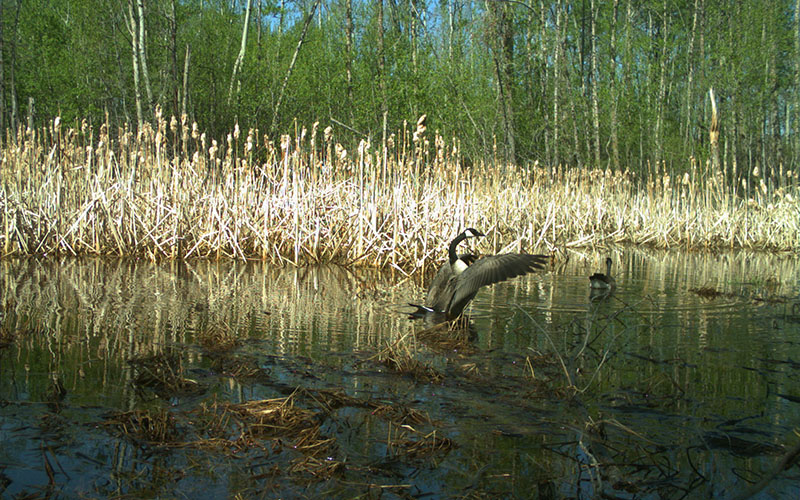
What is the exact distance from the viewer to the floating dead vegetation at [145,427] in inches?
91.1

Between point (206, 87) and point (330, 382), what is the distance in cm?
1743

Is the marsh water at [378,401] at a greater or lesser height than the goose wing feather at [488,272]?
lesser

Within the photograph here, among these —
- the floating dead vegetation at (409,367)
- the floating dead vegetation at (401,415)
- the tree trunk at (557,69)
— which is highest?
the tree trunk at (557,69)

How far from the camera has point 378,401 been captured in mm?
2836

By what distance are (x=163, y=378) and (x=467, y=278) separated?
92.8 inches

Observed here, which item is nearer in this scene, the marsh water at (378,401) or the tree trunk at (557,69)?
the marsh water at (378,401)

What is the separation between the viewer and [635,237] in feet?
45.3

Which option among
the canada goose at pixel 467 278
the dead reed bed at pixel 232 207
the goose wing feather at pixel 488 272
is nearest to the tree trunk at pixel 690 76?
the dead reed bed at pixel 232 207

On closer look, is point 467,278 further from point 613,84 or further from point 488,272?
point 613,84

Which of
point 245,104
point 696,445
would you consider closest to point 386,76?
point 245,104

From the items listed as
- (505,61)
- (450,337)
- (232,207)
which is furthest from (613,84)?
(450,337)

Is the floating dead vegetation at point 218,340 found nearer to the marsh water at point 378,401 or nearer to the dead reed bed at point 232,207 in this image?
the marsh water at point 378,401

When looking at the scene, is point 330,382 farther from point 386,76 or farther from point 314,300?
point 386,76

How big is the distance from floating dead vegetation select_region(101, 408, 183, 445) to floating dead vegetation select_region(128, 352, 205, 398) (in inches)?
16.6
